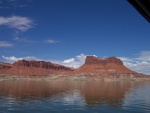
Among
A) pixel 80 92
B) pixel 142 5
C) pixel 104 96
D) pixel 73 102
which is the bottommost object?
pixel 73 102

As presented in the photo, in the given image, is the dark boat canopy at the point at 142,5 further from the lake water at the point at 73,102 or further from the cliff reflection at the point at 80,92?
the cliff reflection at the point at 80,92

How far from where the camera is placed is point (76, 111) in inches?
1743

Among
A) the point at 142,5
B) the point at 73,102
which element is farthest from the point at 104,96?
the point at 142,5

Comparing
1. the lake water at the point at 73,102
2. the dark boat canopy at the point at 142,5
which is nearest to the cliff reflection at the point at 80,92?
the lake water at the point at 73,102

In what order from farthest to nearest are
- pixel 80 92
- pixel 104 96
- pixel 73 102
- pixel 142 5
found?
pixel 80 92, pixel 104 96, pixel 73 102, pixel 142 5

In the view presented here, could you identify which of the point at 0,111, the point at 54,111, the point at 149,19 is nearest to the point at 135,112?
the point at 54,111

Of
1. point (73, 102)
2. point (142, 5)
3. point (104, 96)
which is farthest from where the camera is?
point (104, 96)

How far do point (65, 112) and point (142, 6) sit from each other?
135 ft

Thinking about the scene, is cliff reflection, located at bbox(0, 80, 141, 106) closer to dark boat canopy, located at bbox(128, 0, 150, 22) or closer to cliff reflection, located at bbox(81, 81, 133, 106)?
cliff reflection, located at bbox(81, 81, 133, 106)

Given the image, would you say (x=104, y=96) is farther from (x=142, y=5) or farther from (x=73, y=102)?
(x=142, y=5)

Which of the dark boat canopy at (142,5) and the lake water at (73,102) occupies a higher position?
the dark boat canopy at (142,5)

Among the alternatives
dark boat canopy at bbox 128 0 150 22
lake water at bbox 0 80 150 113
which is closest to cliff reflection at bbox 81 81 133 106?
lake water at bbox 0 80 150 113

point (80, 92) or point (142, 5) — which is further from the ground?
point (142, 5)

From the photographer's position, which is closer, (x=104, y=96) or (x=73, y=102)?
(x=73, y=102)
